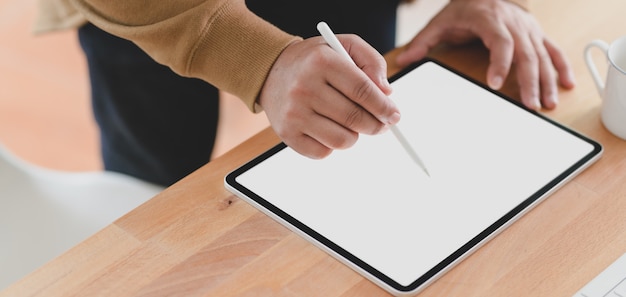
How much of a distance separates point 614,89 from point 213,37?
0.42m

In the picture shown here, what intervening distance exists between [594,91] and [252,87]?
412mm

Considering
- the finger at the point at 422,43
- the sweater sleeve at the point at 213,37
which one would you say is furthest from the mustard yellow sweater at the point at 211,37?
the finger at the point at 422,43

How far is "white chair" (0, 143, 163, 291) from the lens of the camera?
3.78ft

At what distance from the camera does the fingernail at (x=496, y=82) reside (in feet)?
3.36

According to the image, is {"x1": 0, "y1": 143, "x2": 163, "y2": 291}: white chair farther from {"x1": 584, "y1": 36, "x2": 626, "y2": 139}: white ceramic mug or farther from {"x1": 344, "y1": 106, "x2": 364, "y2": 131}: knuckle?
{"x1": 584, "y1": 36, "x2": 626, "y2": 139}: white ceramic mug

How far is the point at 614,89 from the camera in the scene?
3.06ft

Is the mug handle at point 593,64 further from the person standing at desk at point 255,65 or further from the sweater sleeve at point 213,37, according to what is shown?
the sweater sleeve at point 213,37

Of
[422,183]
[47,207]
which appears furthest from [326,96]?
[47,207]

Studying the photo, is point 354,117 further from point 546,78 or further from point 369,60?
point 546,78

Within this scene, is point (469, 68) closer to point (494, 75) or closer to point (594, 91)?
point (494, 75)

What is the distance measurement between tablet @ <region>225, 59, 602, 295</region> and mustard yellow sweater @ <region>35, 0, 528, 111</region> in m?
0.10

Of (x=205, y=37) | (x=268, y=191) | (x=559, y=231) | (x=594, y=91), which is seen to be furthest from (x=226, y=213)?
(x=594, y=91)

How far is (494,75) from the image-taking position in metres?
1.03

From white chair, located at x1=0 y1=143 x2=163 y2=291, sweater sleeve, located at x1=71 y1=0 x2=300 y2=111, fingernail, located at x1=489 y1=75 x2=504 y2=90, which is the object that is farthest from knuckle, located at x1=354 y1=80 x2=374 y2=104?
white chair, located at x1=0 y1=143 x2=163 y2=291
